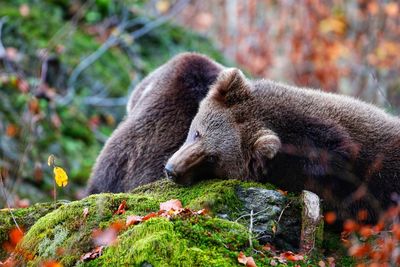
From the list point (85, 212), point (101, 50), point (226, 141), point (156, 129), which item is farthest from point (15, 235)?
point (101, 50)

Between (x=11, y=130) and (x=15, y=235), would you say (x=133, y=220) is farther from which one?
(x=11, y=130)

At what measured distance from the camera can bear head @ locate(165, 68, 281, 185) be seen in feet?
22.1

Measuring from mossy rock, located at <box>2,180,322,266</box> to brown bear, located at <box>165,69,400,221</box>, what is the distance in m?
0.63

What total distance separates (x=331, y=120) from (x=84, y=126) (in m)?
7.18

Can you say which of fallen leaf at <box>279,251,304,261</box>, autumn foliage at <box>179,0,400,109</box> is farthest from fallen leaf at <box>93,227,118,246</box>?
autumn foliage at <box>179,0,400,109</box>

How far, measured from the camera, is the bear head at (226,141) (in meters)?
6.75

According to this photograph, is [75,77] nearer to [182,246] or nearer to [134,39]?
[134,39]

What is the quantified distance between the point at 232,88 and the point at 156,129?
1.35m

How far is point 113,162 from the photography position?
8180mm

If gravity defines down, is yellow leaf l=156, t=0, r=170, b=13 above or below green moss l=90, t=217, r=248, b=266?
below

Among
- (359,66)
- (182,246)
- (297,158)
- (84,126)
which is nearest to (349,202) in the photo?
(297,158)

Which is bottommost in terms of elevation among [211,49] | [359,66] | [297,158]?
[359,66]

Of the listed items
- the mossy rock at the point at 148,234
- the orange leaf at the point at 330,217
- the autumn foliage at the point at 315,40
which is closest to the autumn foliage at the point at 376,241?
the orange leaf at the point at 330,217

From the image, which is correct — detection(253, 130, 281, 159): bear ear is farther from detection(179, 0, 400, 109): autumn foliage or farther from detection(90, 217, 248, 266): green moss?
detection(179, 0, 400, 109): autumn foliage
